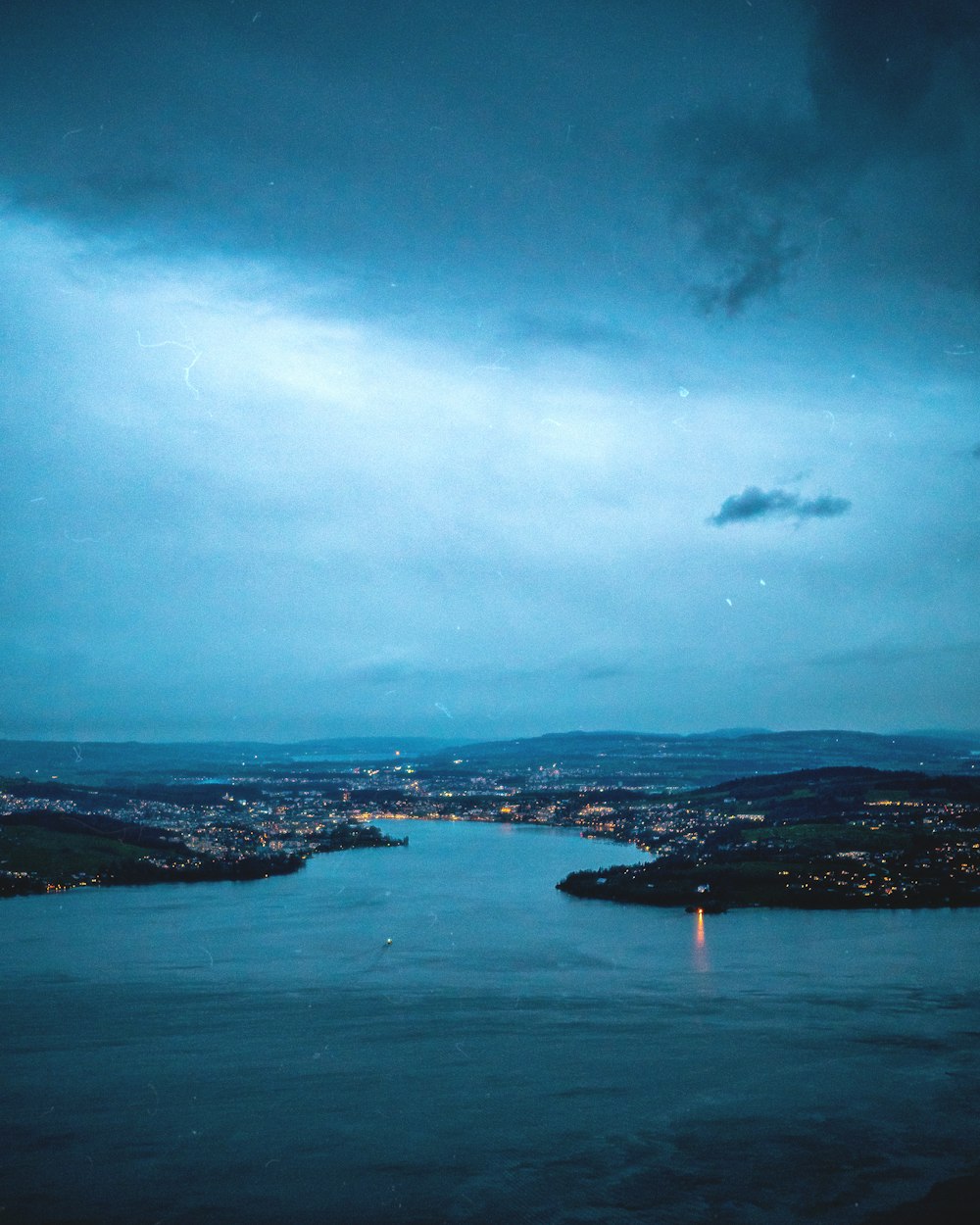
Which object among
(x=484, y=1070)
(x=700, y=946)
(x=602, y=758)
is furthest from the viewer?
(x=602, y=758)

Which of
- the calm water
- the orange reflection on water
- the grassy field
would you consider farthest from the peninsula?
the grassy field

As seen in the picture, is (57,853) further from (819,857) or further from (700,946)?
(819,857)

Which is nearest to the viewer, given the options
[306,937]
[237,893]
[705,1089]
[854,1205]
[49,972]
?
[854,1205]

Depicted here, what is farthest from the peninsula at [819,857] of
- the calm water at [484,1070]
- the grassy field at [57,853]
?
the grassy field at [57,853]

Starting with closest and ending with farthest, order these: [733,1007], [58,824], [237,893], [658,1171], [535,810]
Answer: [658,1171] < [733,1007] < [237,893] < [58,824] < [535,810]

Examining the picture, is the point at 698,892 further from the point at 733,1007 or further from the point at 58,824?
the point at 58,824

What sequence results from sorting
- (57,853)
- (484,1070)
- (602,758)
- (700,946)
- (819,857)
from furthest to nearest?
(602,758), (57,853), (819,857), (700,946), (484,1070)

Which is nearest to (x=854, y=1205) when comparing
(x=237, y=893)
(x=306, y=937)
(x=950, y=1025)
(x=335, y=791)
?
(x=950, y=1025)

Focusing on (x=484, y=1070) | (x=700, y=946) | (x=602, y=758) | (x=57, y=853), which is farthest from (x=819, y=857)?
(x=602, y=758)
